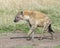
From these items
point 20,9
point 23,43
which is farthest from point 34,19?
point 20,9

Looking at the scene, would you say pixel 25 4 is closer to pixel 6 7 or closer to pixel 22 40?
pixel 6 7

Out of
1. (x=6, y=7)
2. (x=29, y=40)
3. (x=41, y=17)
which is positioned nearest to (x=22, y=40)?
(x=29, y=40)

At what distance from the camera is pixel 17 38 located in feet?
A: 41.0

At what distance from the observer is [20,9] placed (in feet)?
53.6

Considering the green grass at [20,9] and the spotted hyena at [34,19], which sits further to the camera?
the green grass at [20,9]

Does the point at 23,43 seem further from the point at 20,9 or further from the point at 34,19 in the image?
the point at 20,9

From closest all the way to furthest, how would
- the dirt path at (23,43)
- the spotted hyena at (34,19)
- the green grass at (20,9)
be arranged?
the dirt path at (23,43), the spotted hyena at (34,19), the green grass at (20,9)

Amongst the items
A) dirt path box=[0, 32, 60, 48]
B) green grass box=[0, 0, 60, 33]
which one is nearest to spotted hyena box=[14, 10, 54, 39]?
dirt path box=[0, 32, 60, 48]

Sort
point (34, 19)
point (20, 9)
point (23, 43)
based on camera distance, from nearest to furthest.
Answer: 1. point (23, 43)
2. point (34, 19)
3. point (20, 9)

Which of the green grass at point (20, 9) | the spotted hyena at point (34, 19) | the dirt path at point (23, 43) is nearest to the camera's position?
the dirt path at point (23, 43)

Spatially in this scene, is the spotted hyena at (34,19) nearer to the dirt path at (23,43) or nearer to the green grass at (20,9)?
the dirt path at (23,43)

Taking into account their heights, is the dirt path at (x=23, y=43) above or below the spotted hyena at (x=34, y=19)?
below

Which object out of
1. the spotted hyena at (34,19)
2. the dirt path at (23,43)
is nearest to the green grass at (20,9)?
the dirt path at (23,43)

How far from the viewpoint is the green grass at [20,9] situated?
13.9 meters
